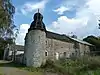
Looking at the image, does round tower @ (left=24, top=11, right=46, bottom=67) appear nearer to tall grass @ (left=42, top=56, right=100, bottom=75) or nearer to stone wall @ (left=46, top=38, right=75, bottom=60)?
tall grass @ (left=42, top=56, right=100, bottom=75)

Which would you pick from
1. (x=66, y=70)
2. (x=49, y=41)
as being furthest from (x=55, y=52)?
(x=66, y=70)

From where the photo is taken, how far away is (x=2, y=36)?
2316cm

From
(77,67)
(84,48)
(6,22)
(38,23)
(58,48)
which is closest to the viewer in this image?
(6,22)

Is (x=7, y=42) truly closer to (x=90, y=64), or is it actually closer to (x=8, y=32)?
(x=8, y=32)

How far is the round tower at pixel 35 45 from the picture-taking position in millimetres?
42400

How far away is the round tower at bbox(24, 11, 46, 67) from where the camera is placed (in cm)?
4240

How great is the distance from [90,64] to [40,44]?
44.0 feet

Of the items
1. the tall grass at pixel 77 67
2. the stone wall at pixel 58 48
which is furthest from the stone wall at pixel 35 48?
the stone wall at pixel 58 48

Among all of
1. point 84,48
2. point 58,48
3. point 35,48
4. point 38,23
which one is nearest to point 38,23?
point 38,23

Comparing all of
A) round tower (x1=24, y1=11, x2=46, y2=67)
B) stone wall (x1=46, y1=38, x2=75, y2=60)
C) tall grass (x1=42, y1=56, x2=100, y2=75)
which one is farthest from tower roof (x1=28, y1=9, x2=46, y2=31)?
stone wall (x1=46, y1=38, x2=75, y2=60)

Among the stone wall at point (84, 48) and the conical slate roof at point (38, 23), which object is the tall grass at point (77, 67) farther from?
the stone wall at point (84, 48)

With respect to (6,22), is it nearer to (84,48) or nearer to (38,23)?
(38,23)

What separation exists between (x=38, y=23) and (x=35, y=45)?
5142 millimetres

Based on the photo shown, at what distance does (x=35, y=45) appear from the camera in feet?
141
